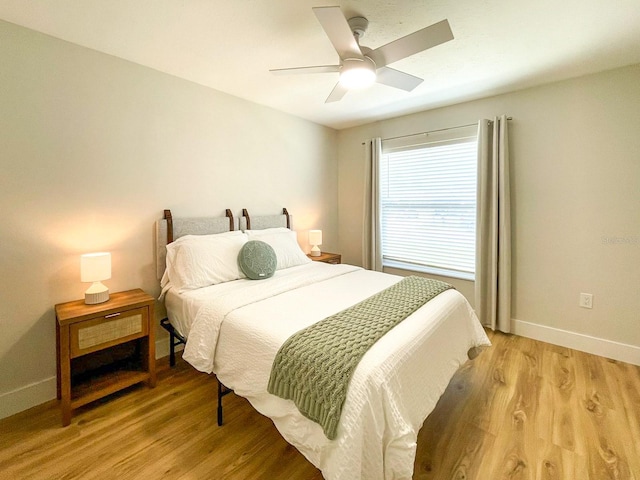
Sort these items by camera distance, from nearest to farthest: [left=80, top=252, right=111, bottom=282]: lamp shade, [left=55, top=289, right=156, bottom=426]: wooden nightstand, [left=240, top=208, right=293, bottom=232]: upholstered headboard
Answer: [left=55, top=289, right=156, bottom=426]: wooden nightstand < [left=80, top=252, right=111, bottom=282]: lamp shade < [left=240, top=208, right=293, bottom=232]: upholstered headboard

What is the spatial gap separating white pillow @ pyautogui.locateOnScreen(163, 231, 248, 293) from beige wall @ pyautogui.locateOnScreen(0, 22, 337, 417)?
310 mm

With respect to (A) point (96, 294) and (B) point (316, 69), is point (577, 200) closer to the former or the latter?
(B) point (316, 69)

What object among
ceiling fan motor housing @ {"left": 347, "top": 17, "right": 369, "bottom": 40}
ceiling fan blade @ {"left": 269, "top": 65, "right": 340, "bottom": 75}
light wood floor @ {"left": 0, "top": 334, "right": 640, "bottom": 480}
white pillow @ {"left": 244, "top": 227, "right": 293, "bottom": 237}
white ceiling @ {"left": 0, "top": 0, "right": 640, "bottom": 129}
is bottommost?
light wood floor @ {"left": 0, "top": 334, "right": 640, "bottom": 480}

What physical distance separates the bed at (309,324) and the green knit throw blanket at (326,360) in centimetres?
4

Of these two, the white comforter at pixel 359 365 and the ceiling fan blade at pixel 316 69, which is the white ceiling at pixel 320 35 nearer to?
the ceiling fan blade at pixel 316 69

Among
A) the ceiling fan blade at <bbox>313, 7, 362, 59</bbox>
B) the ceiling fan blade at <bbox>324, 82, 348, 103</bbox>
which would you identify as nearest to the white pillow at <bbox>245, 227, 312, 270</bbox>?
the ceiling fan blade at <bbox>324, 82, 348, 103</bbox>

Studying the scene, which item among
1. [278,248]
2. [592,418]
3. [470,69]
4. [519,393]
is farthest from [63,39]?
[592,418]

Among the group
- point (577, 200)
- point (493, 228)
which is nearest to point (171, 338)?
point (493, 228)

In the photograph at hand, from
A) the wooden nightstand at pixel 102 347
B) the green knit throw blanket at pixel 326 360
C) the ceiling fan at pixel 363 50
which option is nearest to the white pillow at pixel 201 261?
the wooden nightstand at pixel 102 347

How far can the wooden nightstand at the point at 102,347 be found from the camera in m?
1.74

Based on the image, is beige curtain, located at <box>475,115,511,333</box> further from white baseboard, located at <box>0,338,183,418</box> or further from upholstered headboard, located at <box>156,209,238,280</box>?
white baseboard, located at <box>0,338,183,418</box>

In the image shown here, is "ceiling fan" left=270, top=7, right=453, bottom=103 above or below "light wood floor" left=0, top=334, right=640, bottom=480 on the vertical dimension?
above

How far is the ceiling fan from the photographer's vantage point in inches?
55.5

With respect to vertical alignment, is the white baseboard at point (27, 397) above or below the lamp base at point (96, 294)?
below
